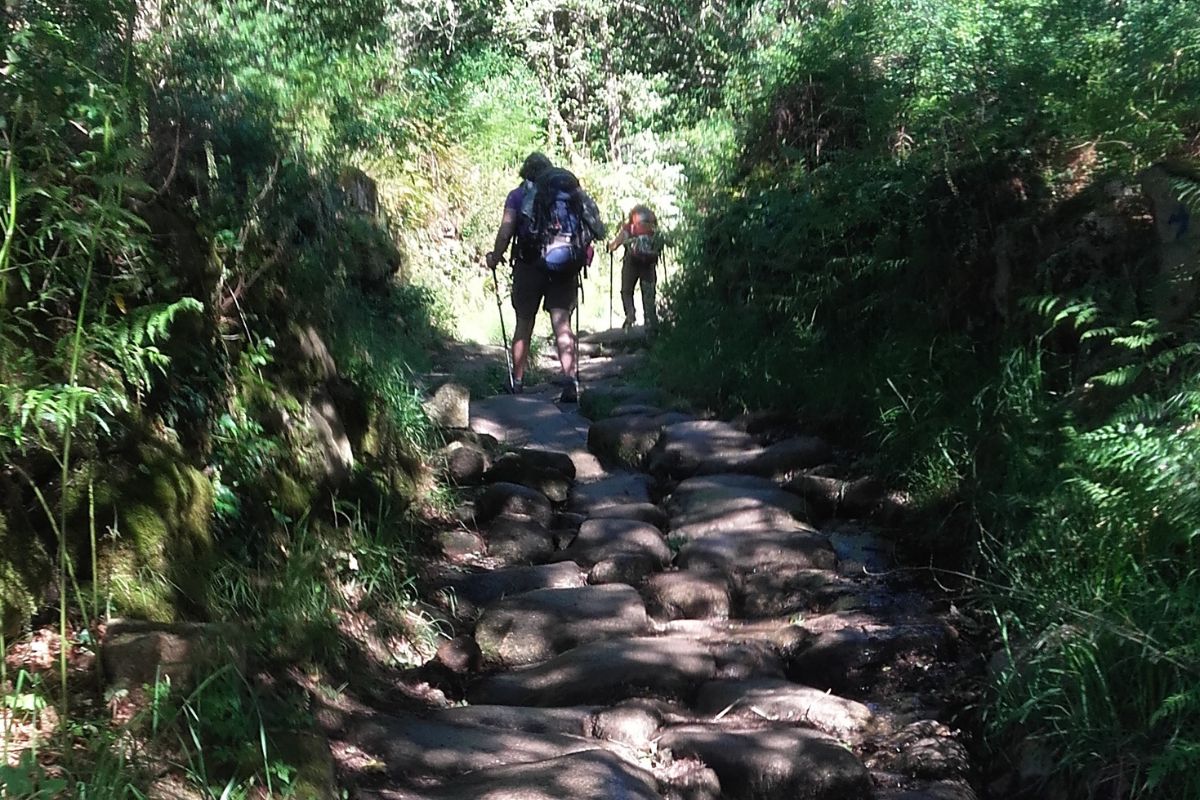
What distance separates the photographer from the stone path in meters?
3.65

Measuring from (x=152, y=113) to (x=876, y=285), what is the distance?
15.1 ft

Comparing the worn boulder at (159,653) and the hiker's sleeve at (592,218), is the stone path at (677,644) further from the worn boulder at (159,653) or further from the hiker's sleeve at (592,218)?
the hiker's sleeve at (592,218)

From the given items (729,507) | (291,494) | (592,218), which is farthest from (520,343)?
(291,494)

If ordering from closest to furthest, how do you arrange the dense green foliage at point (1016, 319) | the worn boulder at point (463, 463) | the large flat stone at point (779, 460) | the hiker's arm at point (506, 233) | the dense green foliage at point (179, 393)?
the dense green foliage at point (179, 393), the dense green foliage at point (1016, 319), the worn boulder at point (463, 463), the large flat stone at point (779, 460), the hiker's arm at point (506, 233)

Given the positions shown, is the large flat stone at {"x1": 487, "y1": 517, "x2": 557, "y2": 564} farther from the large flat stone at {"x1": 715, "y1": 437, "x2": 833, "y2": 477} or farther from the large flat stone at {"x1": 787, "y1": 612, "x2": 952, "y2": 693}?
the large flat stone at {"x1": 787, "y1": 612, "x2": 952, "y2": 693}

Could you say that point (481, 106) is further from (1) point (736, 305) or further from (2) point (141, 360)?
(2) point (141, 360)

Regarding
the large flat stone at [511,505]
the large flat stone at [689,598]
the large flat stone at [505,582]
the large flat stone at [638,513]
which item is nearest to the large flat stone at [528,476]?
the large flat stone at [511,505]

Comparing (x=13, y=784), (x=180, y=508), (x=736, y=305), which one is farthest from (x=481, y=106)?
(x=13, y=784)

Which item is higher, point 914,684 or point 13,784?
point 13,784

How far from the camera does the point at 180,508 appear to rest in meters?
3.64

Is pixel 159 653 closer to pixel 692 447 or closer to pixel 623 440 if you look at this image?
pixel 692 447

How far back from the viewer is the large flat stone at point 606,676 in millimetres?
4301

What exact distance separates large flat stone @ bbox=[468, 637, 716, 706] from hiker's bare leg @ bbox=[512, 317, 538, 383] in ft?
15.7

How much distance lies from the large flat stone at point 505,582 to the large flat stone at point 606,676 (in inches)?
27.6
